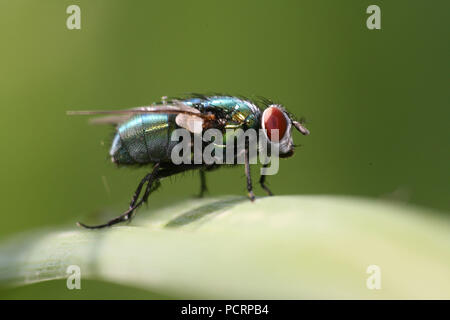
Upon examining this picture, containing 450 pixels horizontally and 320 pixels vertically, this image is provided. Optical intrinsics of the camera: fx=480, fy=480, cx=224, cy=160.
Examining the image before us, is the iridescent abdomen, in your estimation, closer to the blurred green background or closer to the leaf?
the blurred green background

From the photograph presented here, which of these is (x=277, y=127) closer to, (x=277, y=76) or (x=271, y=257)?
(x=271, y=257)

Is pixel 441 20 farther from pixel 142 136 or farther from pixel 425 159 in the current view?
pixel 142 136

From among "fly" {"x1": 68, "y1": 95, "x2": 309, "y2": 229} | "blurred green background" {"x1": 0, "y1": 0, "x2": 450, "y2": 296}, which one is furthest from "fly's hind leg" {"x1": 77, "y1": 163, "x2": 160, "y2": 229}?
"blurred green background" {"x1": 0, "y1": 0, "x2": 450, "y2": 296}

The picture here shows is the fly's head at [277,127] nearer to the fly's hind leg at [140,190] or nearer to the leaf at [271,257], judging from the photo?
the fly's hind leg at [140,190]

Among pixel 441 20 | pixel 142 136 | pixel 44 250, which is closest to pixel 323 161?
pixel 441 20

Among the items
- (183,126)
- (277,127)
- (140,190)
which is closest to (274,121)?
(277,127)

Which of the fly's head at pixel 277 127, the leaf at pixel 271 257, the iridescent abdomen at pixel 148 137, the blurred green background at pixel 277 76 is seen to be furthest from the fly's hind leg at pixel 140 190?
the blurred green background at pixel 277 76

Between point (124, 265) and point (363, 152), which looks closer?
point (124, 265)
